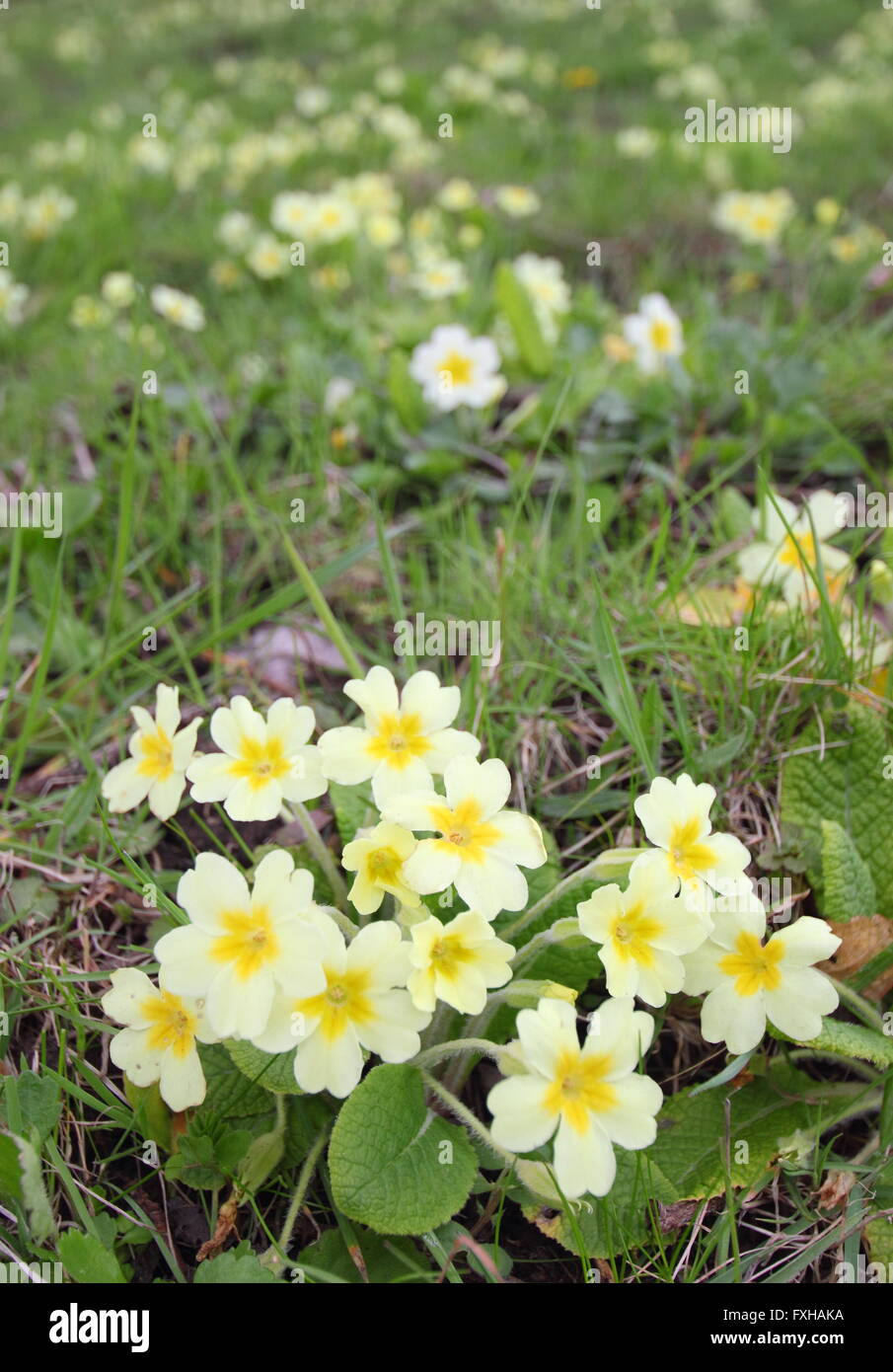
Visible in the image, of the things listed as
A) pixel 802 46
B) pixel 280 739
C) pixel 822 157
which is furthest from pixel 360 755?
pixel 802 46

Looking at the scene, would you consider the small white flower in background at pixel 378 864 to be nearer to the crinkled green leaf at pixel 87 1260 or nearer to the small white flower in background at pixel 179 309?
the crinkled green leaf at pixel 87 1260

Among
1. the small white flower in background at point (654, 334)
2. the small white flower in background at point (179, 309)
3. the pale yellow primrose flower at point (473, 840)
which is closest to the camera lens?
the pale yellow primrose flower at point (473, 840)

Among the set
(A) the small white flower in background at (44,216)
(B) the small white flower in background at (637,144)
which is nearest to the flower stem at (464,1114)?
(A) the small white flower in background at (44,216)

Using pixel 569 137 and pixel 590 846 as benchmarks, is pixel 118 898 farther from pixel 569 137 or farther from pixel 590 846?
Result: pixel 569 137

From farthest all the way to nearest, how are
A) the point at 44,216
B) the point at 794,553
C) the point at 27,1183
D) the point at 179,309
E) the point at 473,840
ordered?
1. the point at 44,216
2. the point at 179,309
3. the point at 794,553
4. the point at 473,840
5. the point at 27,1183

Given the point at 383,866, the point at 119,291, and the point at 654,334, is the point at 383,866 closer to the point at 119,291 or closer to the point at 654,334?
the point at 654,334

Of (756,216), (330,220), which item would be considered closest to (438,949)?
(330,220)
